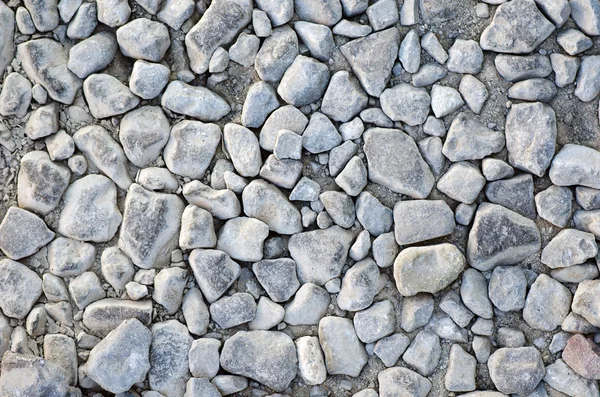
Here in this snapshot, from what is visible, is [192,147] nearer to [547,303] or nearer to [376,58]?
[376,58]

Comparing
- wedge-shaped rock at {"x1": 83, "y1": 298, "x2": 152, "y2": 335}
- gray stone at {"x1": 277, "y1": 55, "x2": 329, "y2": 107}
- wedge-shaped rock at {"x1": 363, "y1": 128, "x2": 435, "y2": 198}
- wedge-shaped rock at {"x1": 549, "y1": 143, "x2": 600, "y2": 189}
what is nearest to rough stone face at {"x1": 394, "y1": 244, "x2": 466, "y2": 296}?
wedge-shaped rock at {"x1": 363, "y1": 128, "x2": 435, "y2": 198}

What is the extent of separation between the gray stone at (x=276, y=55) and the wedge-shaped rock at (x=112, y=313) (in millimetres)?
449

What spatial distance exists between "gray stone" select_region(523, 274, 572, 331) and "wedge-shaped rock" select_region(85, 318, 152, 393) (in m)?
0.66

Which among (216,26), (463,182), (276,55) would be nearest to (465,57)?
(463,182)

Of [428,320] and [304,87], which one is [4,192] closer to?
[304,87]

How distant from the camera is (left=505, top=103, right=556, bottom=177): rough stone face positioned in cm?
123

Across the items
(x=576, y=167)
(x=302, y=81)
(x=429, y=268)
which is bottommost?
(x=429, y=268)

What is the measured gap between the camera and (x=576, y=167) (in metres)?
1.22

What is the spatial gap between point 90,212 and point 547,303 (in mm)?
800

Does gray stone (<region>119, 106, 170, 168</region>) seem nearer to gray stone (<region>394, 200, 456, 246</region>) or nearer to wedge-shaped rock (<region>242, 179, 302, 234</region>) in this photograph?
wedge-shaped rock (<region>242, 179, 302, 234</region>)

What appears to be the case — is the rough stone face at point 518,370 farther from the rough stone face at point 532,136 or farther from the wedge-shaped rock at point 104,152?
the wedge-shaped rock at point 104,152

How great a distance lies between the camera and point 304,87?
→ 1.26 m

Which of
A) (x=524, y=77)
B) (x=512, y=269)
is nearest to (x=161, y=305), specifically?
(x=512, y=269)

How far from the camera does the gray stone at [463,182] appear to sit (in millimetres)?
1240
